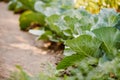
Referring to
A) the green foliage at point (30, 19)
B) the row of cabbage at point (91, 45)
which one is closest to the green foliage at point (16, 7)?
the green foliage at point (30, 19)

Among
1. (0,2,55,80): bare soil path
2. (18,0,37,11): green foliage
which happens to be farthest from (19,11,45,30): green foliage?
(18,0,37,11): green foliage

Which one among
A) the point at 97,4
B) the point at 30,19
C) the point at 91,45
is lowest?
the point at 91,45

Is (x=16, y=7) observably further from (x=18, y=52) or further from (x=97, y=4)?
(x=97, y=4)

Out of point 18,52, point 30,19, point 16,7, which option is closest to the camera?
point 18,52

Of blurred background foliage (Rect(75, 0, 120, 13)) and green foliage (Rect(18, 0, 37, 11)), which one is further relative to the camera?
green foliage (Rect(18, 0, 37, 11))

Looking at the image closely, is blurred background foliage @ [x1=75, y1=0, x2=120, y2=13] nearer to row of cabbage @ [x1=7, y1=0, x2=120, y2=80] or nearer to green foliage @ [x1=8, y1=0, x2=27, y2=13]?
row of cabbage @ [x1=7, y1=0, x2=120, y2=80]

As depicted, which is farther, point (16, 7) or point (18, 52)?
point (16, 7)

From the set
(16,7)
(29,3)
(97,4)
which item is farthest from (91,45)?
(16,7)

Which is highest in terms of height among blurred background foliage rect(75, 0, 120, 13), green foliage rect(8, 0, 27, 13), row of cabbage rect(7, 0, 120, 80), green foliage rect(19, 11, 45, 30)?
green foliage rect(8, 0, 27, 13)
